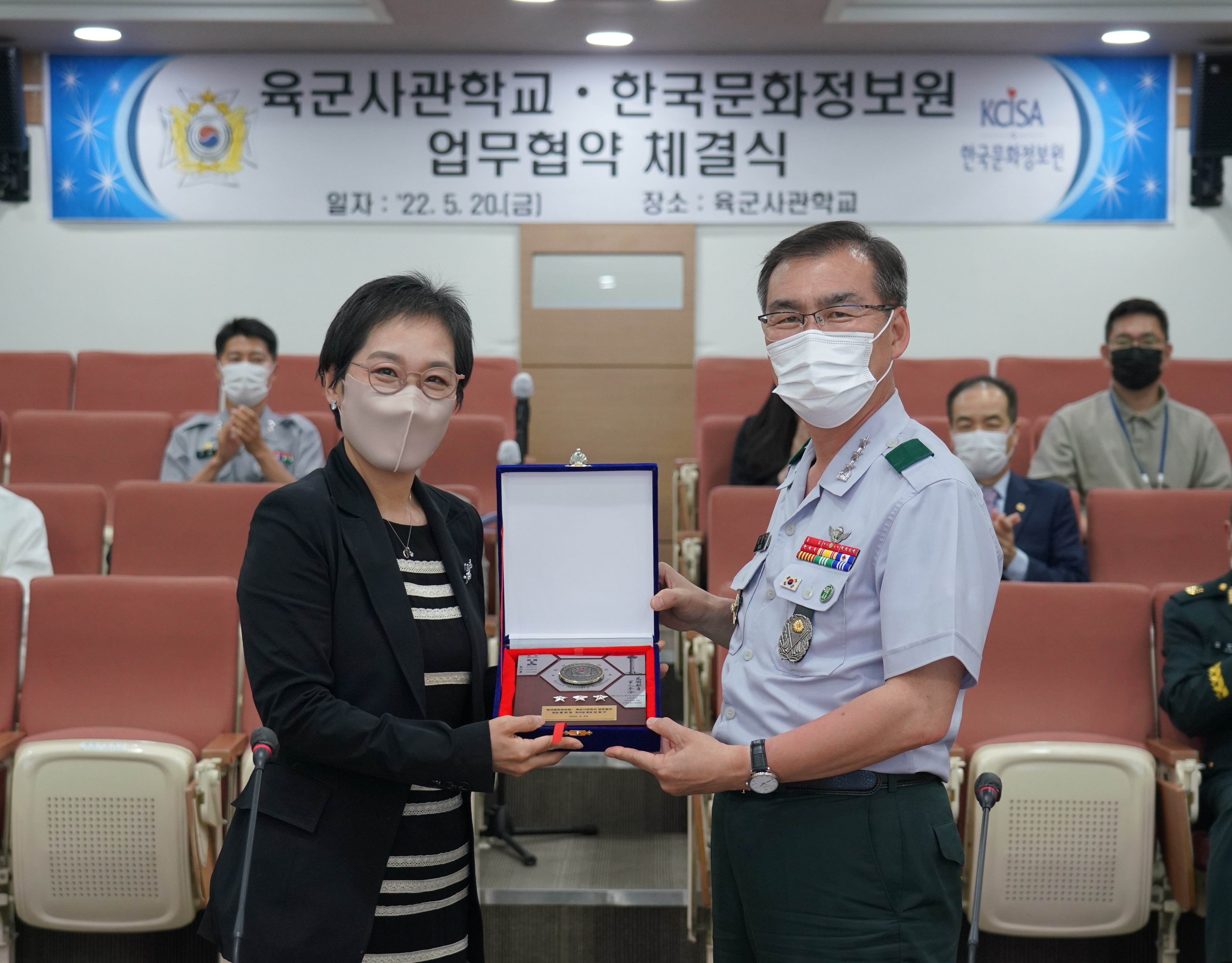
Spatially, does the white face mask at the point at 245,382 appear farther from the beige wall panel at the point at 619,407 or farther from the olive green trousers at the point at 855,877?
the olive green trousers at the point at 855,877

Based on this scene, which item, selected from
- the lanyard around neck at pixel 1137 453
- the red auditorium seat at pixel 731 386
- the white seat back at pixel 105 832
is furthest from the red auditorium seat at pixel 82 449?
the lanyard around neck at pixel 1137 453

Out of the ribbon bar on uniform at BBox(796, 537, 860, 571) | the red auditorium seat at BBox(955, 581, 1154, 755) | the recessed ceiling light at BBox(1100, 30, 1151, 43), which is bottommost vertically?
the red auditorium seat at BBox(955, 581, 1154, 755)

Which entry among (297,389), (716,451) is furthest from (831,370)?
(297,389)

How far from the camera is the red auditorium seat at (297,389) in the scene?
5000 millimetres

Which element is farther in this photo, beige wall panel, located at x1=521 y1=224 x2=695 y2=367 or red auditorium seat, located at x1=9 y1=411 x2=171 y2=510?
beige wall panel, located at x1=521 y1=224 x2=695 y2=367

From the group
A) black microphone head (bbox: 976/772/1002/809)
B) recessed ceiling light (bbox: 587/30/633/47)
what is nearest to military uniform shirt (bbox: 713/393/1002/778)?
black microphone head (bbox: 976/772/1002/809)

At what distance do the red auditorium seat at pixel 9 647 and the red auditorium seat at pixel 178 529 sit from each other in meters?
0.44

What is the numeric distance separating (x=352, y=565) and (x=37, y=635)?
5.35ft

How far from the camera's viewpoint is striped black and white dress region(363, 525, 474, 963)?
59.9 inches

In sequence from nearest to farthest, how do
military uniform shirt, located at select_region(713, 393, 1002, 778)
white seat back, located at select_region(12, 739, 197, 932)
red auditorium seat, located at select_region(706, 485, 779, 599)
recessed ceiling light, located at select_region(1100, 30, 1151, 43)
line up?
1. military uniform shirt, located at select_region(713, 393, 1002, 778)
2. white seat back, located at select_region(12, 739, 197, 932)
3. red auditorium seat, located at select_region(706, 485, 779, 599)
4. recessed ceiling light, located at select_region(1100, 30, 1151, 43)

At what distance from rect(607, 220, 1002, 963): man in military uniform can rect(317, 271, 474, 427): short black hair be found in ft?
1.42

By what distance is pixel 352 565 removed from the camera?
1493mm

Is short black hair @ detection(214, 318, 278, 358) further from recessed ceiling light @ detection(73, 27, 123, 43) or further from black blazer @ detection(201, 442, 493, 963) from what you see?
black blazer @ detection(201, 442, 493, 963)

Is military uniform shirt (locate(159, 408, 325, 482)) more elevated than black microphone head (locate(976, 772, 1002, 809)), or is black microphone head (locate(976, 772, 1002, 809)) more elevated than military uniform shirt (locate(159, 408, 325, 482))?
military uniform shirt (locate(159, 408, 325, 482))
